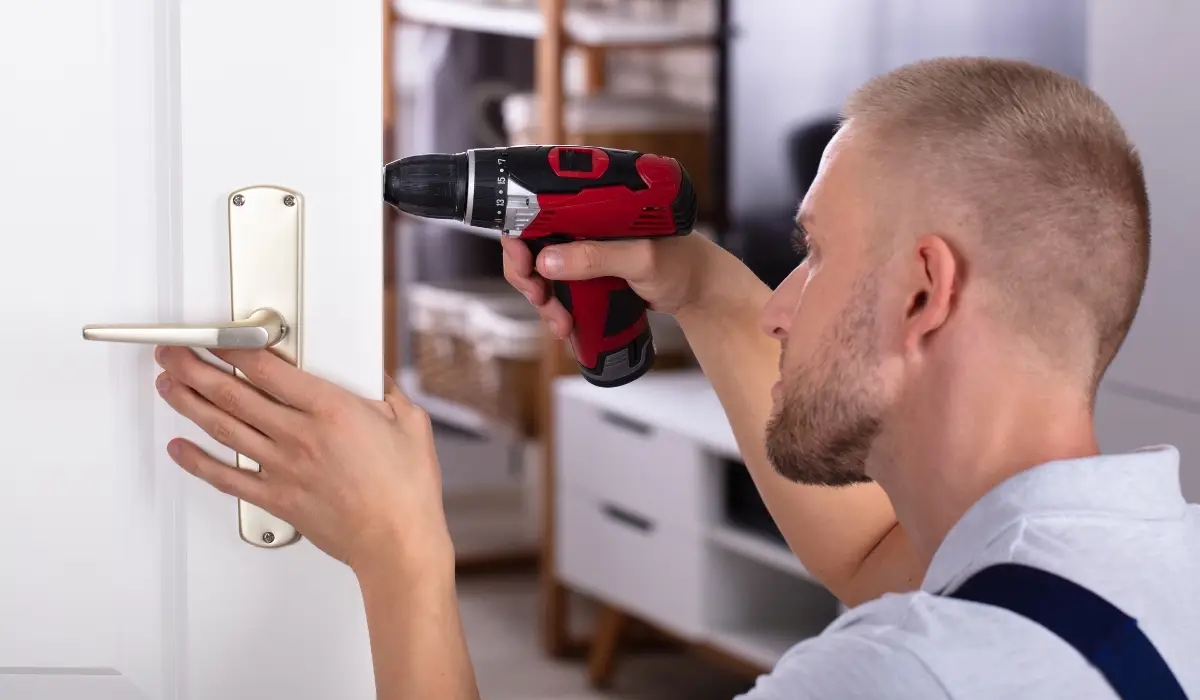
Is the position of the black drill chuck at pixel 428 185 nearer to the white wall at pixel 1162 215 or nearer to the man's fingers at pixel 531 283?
the man's fingers at pixel 531 283

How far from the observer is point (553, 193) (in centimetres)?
108

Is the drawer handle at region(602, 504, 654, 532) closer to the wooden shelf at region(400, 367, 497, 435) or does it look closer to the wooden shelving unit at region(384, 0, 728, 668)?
the wooden shelving unit at region(384, 0, 728, 668)

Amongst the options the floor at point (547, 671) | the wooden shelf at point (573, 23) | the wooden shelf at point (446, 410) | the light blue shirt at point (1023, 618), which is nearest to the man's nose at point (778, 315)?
the light blue shirt at point (1023, 618)

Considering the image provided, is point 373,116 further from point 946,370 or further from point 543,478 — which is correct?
point 543,478

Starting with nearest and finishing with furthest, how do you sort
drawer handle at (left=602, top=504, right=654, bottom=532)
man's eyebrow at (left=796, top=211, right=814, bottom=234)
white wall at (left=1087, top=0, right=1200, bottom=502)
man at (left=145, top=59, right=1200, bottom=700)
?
man at (left=145, top=59, right=1200, bottom=700)
man's eyebrow at (left=796, top=211, right=814, bottom=234)
white wall at (left=1087, top=0, right=1200, bottom=502)
drawer handle at (left=602, top=504, right=654, bottom=532)

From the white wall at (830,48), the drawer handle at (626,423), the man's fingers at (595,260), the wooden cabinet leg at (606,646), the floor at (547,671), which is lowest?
the floor at (547,671)

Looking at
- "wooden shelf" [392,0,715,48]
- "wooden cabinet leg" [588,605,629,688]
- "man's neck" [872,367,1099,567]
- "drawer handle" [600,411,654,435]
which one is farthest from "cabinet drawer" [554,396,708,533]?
"man's neck" [872,367,1099,567]

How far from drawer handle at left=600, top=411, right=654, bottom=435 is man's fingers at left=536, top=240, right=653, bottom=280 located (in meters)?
1.58

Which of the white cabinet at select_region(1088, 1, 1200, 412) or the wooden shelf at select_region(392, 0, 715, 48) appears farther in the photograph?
the wooden shelf at select_region(392, 0, 715, 48)

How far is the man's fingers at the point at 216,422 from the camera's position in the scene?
0.92 m

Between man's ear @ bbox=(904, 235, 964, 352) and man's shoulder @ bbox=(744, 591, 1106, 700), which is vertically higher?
man's ear @ bbox=(904, 235, 964, 352)

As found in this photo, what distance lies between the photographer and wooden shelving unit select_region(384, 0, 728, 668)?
2.97 meters

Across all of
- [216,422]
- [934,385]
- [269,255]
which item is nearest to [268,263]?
[269,255]

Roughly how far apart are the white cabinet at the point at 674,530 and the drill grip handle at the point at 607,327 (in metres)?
1.24
